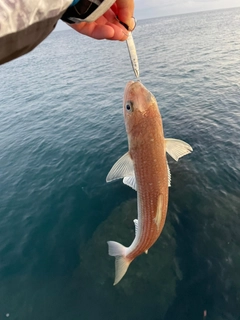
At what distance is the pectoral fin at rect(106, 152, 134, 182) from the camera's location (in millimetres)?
3408

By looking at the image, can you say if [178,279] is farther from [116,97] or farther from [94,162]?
[116,97]

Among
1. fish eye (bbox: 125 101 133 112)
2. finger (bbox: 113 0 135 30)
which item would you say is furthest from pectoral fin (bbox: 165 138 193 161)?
finger (bbox: 113 0 135 30)

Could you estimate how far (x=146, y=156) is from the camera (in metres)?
3.18

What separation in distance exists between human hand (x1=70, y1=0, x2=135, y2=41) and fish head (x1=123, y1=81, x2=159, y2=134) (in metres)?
0.79

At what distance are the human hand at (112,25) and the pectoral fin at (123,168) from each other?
5.62 feet

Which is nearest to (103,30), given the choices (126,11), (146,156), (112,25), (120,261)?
(112,25)

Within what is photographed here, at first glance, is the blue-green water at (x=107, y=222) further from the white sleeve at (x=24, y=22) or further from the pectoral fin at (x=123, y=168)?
the white sleeve at (x=24, y=22)

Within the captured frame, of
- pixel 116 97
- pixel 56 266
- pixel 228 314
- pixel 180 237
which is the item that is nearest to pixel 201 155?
pixel 180 237

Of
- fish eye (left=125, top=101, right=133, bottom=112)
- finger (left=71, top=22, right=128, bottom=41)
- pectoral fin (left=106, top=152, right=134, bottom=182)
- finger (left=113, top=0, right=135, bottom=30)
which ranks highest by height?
finger (left=113, top=0, right=135, bottom=30)

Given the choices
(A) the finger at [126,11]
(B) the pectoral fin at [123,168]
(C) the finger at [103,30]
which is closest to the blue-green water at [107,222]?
(B) the pectoral fin at [123,168]

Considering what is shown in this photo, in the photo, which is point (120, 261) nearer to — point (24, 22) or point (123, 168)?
point (123, 168)

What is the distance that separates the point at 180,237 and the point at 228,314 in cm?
276

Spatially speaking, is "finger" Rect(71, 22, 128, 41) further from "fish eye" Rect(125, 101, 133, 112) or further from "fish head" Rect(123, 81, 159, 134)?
"fish eye" Rect(125, 101, 133, 112)

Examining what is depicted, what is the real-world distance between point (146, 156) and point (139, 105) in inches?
26.8
